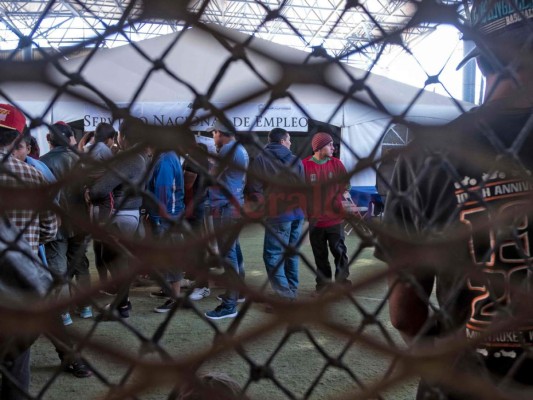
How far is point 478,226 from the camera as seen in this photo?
0.66 metres

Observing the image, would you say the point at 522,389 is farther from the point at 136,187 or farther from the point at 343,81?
the point at 136,187

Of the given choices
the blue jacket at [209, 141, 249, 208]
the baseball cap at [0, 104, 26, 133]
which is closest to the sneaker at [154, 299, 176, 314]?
the blue jacket at [209, 141, 249, 208]

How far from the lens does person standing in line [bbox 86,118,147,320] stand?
26.4 inches

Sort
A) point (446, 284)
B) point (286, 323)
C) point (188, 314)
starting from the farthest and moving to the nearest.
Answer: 1. point (188, 314)
2. point (446, 284)
3. point (286, 323)

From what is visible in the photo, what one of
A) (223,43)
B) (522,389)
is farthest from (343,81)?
(522,389)

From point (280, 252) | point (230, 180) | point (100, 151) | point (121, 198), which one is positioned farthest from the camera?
point (280, 252)

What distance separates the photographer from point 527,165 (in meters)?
1.00

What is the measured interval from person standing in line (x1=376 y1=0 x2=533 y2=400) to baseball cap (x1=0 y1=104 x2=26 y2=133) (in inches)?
41.1

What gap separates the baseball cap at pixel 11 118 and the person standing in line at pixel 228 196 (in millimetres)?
563

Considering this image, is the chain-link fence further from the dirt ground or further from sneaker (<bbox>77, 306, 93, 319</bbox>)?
sneaker (<bbox>77, 306, 93, 319</bbox>)

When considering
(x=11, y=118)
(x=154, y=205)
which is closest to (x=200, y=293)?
(x=11, y=118)

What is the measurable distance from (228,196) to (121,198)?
1790mm

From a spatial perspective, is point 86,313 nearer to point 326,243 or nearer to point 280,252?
point 280,252

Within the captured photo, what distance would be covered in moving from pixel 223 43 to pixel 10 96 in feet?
0.95
